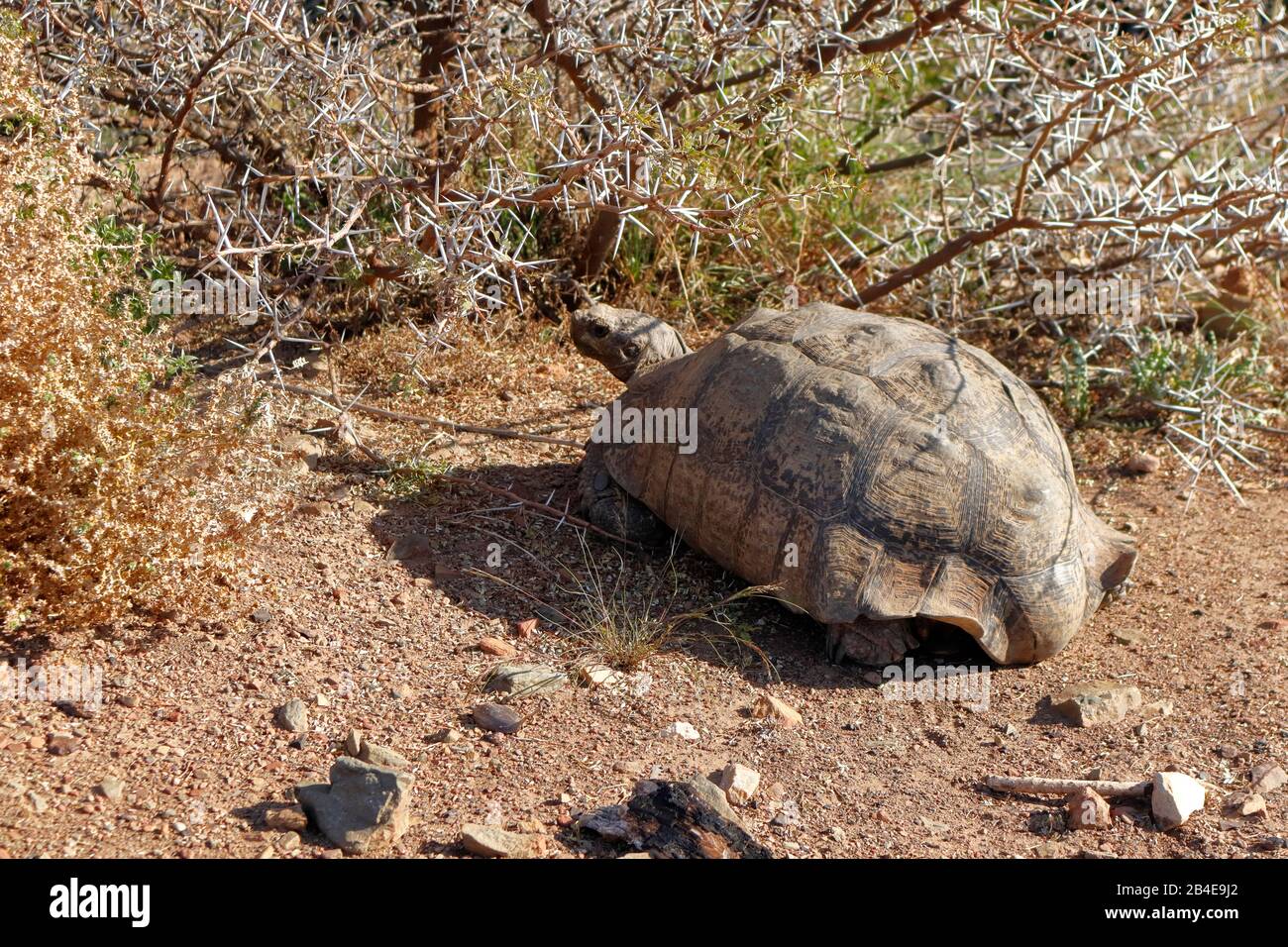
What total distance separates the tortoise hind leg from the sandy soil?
80mm

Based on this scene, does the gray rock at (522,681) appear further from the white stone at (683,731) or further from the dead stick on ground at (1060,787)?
the dead stick on ground at (1060,787)

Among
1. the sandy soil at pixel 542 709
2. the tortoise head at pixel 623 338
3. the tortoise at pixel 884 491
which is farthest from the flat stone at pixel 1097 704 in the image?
the tortoise head at pixel 623 338

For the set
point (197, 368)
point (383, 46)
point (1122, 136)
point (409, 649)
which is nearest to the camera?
point (409, 649)

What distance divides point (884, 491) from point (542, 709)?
1.29 metres

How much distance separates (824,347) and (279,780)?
2.30 metres

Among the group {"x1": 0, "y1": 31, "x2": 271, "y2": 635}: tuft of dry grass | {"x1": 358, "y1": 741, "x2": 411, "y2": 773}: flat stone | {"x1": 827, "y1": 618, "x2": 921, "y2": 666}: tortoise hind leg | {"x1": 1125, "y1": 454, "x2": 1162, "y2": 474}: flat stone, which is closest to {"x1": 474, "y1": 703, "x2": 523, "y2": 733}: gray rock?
{"x1": 358, "y1": 741, "x2": 411, "y2": 773}: flat stone

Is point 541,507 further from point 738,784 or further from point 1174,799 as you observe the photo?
point 1174,799

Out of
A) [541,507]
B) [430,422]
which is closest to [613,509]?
[541,507]

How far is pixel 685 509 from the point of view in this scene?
14.0 ft

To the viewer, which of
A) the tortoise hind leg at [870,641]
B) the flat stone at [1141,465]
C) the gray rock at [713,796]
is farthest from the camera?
the flat stone at [1141,465]

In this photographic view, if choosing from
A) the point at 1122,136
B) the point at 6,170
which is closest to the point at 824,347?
the point at 6,170

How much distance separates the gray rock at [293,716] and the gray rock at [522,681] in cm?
55

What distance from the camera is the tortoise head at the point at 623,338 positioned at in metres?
4.86

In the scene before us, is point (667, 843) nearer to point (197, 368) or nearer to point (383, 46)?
point (197, 368)
